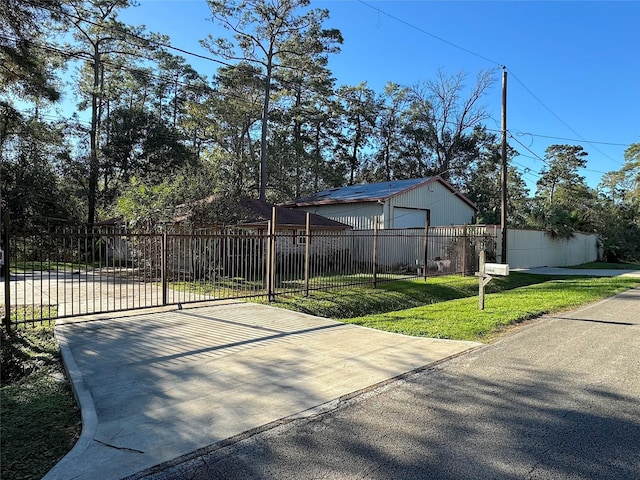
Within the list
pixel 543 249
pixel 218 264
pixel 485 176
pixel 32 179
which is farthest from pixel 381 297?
pixel 485 176

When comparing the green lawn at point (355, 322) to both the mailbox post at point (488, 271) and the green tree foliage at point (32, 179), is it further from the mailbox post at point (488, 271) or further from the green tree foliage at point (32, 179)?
the green tree foliage at point (32, 179)

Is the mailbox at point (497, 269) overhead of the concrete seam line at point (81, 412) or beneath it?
overhead

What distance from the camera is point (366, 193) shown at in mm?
24453

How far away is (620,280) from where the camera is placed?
17.4 metres

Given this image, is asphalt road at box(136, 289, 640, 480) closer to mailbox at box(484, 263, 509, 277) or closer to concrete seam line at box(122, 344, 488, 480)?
concrete seam line at box(122, 344, 488, 480)

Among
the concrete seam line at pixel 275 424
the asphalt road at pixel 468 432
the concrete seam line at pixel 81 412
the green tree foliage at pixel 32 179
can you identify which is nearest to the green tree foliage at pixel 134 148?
the green tree foliage at pixel 32 179

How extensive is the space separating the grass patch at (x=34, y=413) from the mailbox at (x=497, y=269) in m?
8.35

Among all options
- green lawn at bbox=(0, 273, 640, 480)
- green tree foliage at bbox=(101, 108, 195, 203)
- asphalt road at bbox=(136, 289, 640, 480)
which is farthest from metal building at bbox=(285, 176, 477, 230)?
asphalt road at bbox=(136, 289, 640, 480)

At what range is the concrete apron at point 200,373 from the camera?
3.62m

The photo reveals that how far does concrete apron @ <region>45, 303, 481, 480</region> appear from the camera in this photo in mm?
3619

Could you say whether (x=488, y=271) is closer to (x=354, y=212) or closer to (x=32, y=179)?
(x=354, y=212)

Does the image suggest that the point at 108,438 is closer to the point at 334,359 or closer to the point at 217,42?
the point at 334,359

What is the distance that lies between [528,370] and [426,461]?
2.95 meters

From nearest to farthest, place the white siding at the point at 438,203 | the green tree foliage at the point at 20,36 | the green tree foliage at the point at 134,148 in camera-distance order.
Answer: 1. the green tree foliage at the point at 20,36
2. the white siding at the point at 438,203
3. the green tree foliage at the point at 134,148
